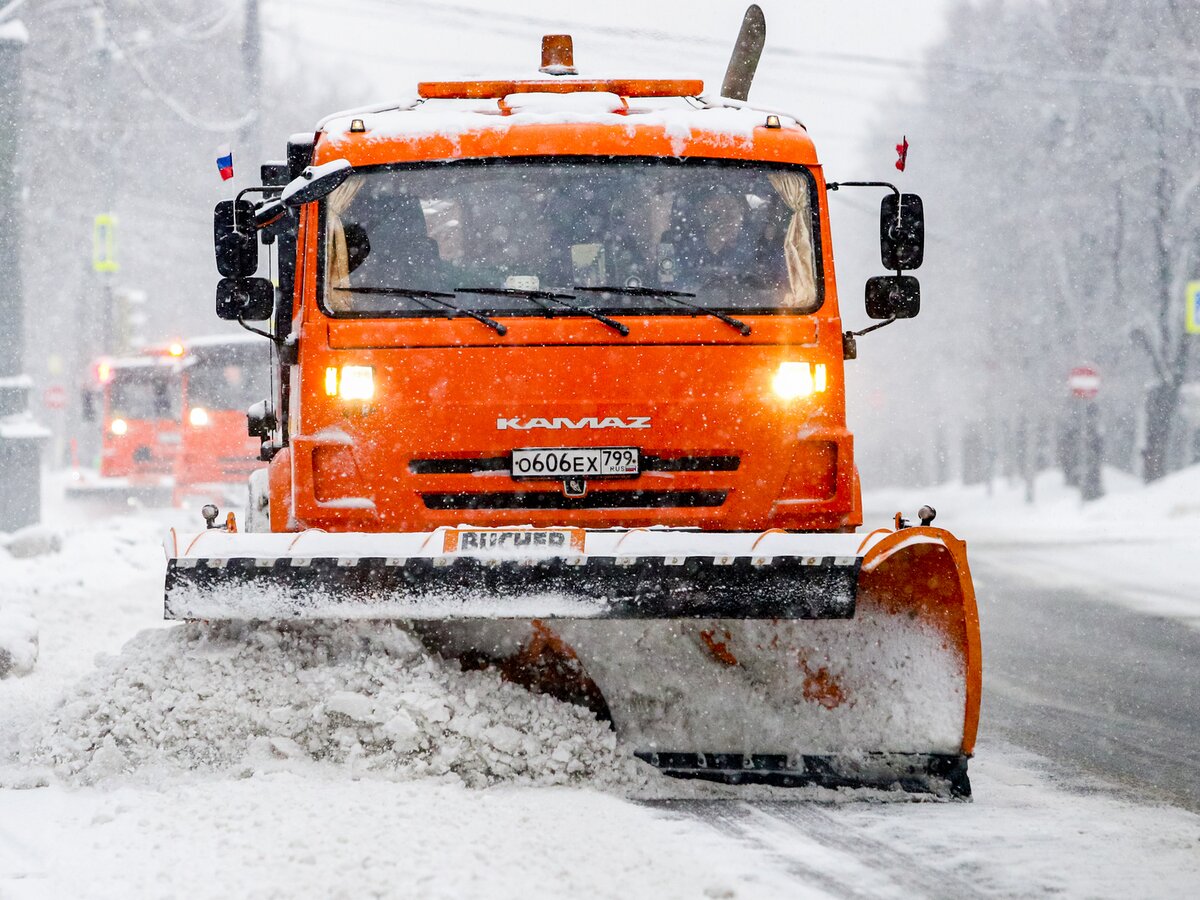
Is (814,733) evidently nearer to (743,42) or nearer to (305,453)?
(305,453)

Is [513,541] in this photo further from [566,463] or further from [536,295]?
[536,295]

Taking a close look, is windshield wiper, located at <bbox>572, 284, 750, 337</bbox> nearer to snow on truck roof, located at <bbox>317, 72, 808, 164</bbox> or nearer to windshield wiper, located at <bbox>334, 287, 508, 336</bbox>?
windshield wiper, located at <bbox>334, 287, 508, 336</bbox>

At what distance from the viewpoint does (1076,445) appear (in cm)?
3228

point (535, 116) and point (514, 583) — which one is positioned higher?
point (535, 116)

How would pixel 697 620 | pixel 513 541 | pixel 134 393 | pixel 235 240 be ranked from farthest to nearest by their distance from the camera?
pixel 134 393
pixel 235 240
pixel 697 620
pixel 513 541

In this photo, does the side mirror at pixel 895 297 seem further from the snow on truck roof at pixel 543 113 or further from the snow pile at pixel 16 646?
the snow pile at pixel 16 646

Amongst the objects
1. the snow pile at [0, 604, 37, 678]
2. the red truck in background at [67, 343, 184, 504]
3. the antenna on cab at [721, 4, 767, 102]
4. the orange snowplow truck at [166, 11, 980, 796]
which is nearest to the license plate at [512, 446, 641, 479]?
the orange snowplow truck at [166, 11, 980, 796]

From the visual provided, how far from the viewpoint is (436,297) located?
6.41m

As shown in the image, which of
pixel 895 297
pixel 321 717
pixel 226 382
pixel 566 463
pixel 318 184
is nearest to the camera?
pixel 321 717

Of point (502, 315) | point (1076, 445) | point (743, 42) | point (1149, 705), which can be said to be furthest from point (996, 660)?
point (1076, 445)

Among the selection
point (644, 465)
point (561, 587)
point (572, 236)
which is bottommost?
point (561, 587)

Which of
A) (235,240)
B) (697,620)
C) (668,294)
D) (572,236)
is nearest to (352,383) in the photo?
(235,240)

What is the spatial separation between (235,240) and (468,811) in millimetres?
2963

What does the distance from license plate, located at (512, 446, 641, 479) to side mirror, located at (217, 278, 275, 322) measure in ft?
4.76
